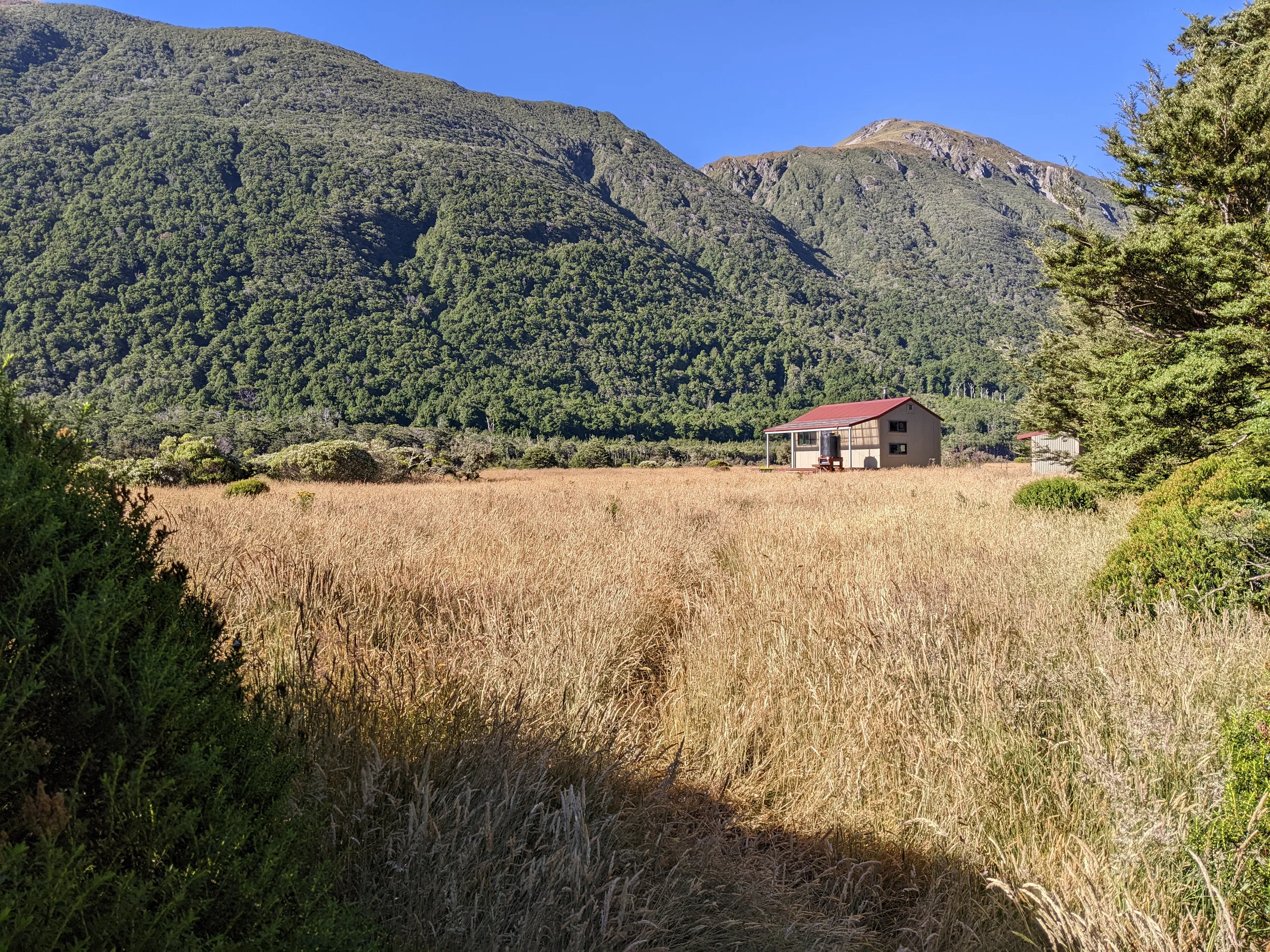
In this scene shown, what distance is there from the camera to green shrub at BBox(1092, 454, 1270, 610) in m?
4.46

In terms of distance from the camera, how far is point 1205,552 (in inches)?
184

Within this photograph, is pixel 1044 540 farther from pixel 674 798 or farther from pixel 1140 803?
pixel 674 798

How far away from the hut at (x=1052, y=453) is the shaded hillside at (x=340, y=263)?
48754 millimetres

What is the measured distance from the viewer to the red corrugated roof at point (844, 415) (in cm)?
4016

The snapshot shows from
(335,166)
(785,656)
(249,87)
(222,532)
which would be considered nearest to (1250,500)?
(785,656)

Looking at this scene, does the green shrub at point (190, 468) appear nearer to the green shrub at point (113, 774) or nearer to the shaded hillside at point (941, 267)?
the green shrub at point (113, 774)

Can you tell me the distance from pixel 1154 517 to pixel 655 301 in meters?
115

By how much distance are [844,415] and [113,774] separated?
4390cm

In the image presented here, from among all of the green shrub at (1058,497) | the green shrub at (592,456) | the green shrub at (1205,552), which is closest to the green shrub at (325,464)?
the green shrub at (1058,497)

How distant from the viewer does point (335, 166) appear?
110 metres

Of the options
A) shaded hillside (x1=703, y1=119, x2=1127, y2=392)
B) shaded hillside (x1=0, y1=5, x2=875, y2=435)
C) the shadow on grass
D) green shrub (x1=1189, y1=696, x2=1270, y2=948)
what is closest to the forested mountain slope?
shaded hillside (x1=0, y1=5, x2=875, y2=435)

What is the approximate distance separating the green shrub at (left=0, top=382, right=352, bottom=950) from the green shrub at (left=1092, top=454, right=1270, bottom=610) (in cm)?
498

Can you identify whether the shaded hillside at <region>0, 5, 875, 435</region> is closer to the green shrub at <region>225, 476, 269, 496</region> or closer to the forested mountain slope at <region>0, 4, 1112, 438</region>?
the forested mountain slope at <region>0, 4, 1112, 438</region>

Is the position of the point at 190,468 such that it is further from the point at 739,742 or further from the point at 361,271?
the point at 361,271
